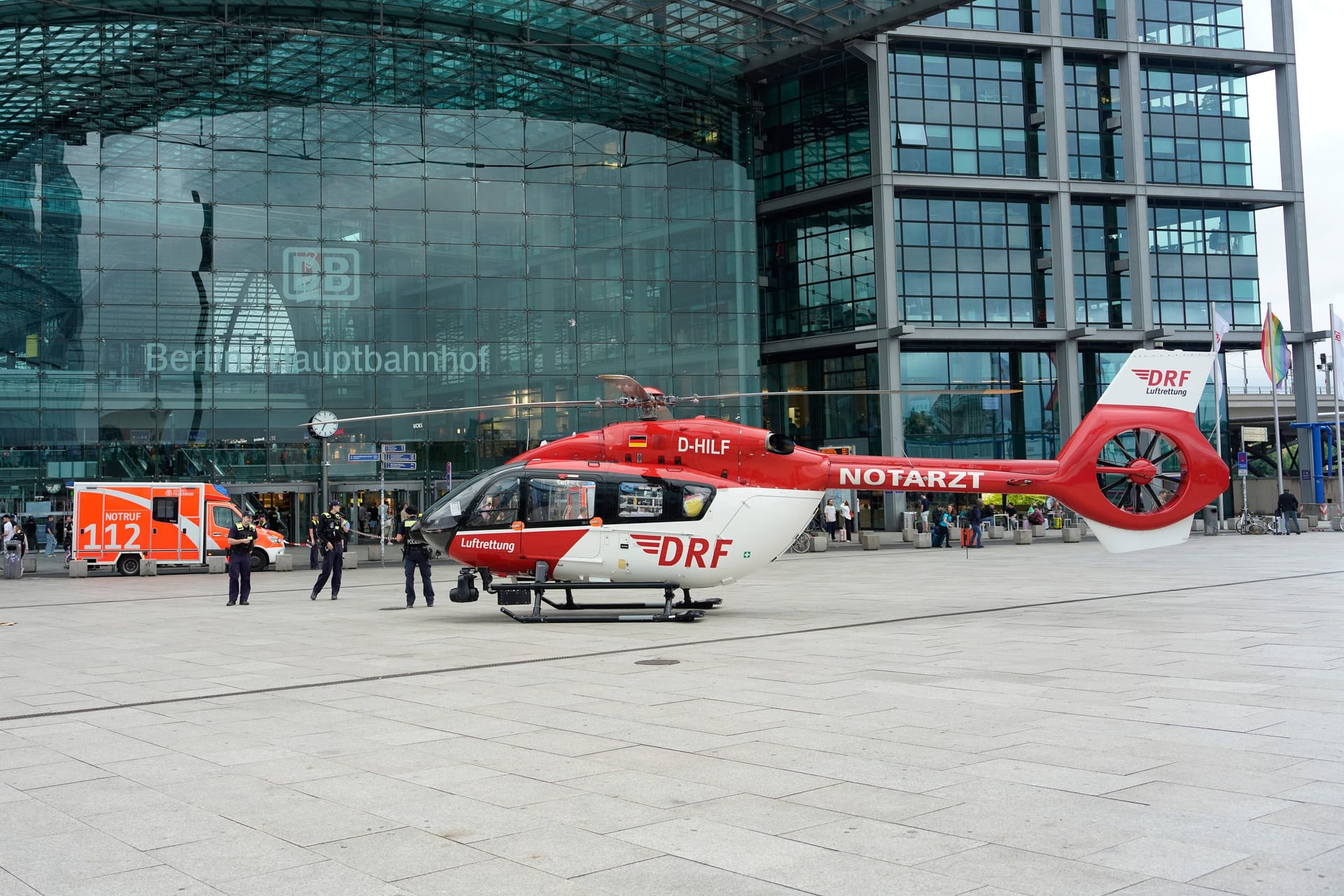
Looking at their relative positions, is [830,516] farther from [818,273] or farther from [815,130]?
[815,130]

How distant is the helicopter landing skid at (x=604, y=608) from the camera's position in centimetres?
1711

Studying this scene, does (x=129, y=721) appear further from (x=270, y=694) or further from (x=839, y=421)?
(x=839, y=421)

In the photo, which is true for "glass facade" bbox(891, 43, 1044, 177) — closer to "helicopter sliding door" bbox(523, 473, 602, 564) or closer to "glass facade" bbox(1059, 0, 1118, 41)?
Result: "glass facade" bbox(1059, 0, 1118, 41)

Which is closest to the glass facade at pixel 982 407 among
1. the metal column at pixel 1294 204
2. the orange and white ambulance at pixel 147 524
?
the metal column at pixel 1294 204

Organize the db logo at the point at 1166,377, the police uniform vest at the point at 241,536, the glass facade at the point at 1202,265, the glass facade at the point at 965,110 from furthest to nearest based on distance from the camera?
the glass facade at the point at 1202,265 < the glass facade at the point at 965,110 < the police uniform vest at the point at 241,536 < the db logo at the point at 1166,377

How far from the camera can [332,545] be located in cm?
2222

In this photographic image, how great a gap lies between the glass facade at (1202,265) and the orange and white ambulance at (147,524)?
40184mm

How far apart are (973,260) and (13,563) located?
124ft

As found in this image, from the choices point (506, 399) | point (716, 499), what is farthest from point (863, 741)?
point (506, 399)

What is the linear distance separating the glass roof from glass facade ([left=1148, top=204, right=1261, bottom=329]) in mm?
18651

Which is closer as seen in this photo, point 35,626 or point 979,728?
point 979,728

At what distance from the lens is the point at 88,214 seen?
38.4 m

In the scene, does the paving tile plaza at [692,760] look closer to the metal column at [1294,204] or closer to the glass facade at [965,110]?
the glass facade at [965,110]

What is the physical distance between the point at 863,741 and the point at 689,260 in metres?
37.6
